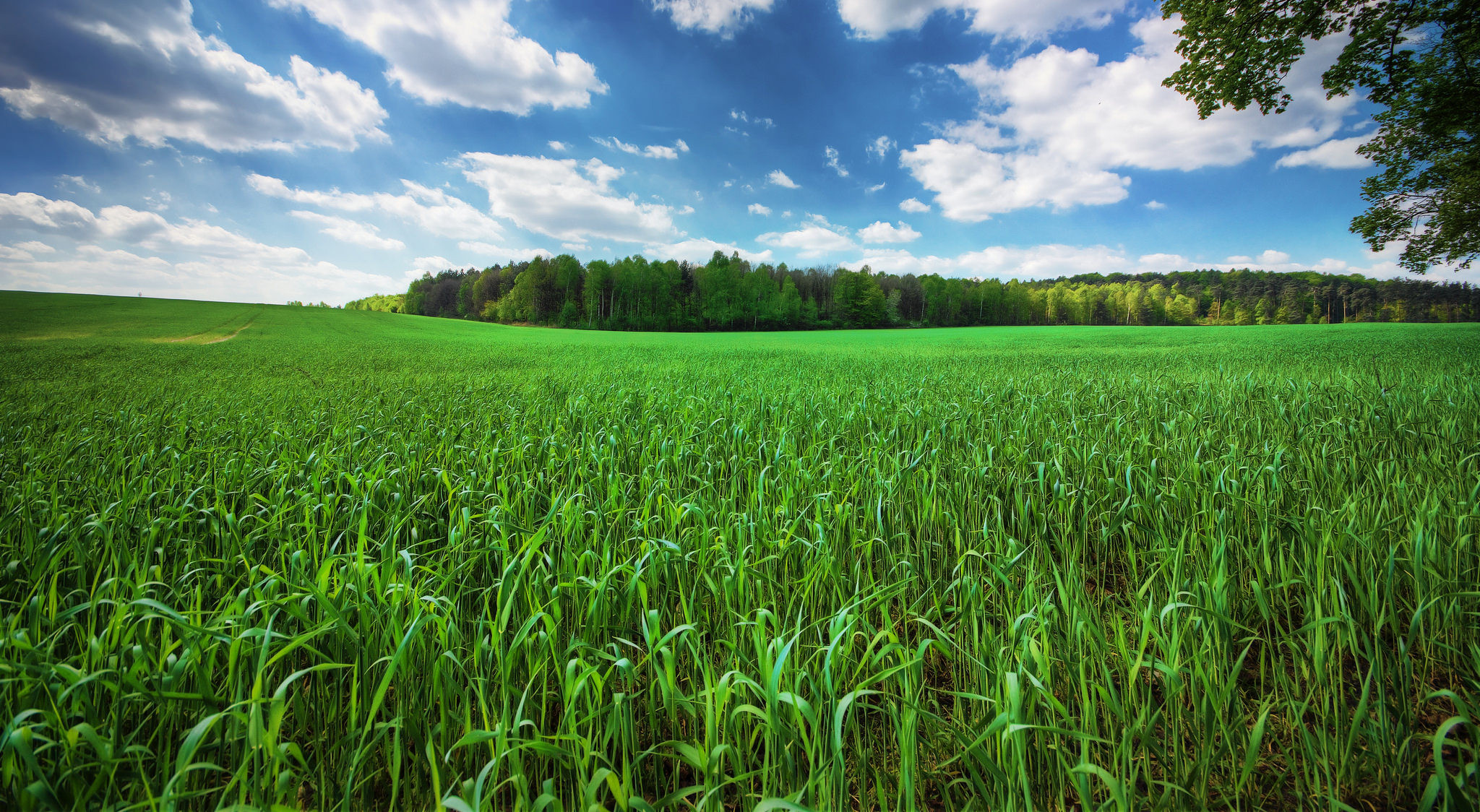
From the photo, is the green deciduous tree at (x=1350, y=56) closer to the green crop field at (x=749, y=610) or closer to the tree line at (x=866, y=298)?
the green crop field at (x=749, y=610)

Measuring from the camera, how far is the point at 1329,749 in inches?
64.1

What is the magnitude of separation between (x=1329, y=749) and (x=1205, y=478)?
8.42ft

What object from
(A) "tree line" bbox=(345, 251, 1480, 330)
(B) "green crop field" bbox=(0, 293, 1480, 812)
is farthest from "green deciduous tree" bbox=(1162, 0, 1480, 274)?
(A) "tree line" bbox=(345, 251, 1480, 330)

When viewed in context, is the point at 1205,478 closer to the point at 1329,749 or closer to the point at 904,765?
the point at 1329,749

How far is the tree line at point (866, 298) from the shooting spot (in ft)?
233

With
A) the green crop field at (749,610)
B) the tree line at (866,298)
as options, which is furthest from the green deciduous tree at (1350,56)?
the tree line at (866,298)

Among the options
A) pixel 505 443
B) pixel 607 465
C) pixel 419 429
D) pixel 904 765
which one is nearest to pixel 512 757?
pixel 904 765

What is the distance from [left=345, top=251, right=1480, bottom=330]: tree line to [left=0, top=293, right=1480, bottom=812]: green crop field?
63.9m

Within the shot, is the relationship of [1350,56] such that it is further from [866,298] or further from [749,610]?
[866,298]

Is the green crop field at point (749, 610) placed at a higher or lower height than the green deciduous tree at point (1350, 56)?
lower

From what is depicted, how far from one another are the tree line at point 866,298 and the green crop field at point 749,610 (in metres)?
63.9

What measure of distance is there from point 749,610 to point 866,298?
84.0m

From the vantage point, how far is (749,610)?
2307mm

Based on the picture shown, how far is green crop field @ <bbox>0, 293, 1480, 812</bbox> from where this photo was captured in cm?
153
